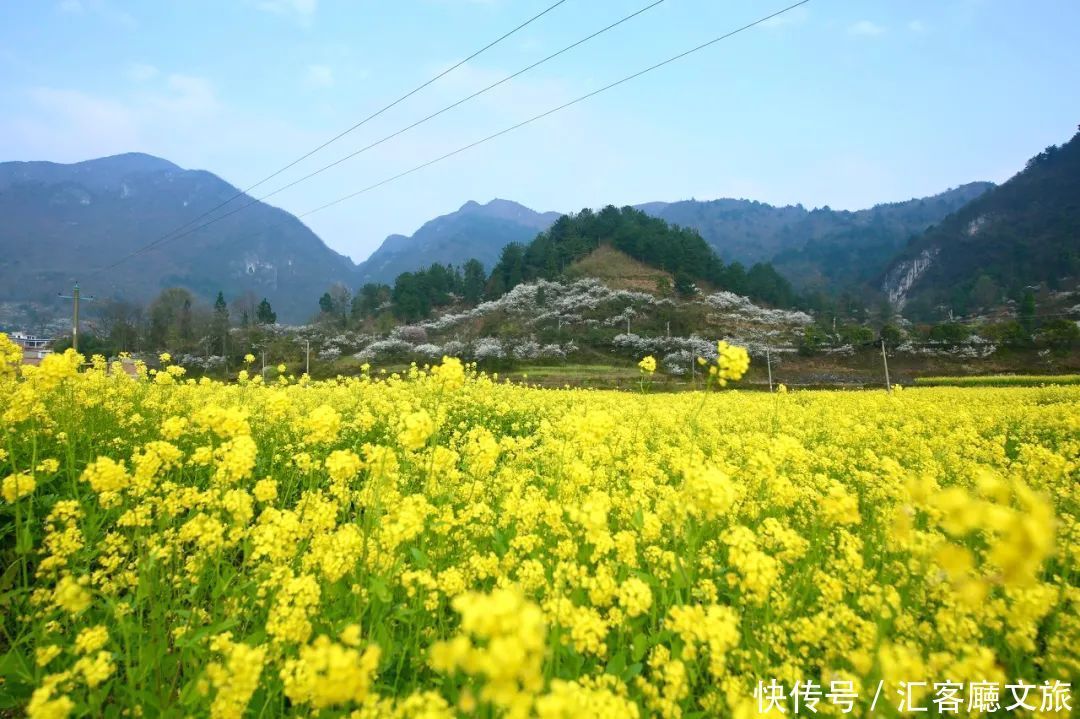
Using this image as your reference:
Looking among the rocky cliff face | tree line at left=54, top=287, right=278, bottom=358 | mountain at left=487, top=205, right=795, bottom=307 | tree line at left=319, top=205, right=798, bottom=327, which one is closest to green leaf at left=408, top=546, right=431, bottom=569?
tree line at left=54, top=287, right=278, bottom=358

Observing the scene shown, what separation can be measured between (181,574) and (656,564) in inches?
146

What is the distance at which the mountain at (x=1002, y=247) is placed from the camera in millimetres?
77688

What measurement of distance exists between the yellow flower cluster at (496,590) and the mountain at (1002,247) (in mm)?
93426

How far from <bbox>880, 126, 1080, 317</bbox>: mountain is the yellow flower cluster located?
93.4 meters

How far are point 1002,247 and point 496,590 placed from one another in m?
129

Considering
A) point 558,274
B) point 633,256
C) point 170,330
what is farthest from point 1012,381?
point 170,330

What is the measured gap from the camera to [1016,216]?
102000 mm

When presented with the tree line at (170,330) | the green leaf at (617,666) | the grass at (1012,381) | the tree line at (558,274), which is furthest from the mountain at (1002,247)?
the tree line at (170,330)

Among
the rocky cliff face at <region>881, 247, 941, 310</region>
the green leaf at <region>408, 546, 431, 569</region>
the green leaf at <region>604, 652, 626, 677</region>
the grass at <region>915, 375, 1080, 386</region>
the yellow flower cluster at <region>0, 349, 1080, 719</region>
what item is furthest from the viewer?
the rocky cliff face at <region>881, 247, 941, 310</region>

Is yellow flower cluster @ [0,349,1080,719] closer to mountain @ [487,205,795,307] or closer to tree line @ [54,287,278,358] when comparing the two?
tree line @ [54,287,278,358]

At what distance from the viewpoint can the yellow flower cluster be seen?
178 cm

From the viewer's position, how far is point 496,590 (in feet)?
6.50

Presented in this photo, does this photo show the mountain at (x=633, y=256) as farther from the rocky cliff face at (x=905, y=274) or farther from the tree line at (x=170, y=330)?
the rocky cliff face at (x=905, y=274)

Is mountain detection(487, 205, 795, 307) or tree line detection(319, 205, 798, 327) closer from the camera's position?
tree line detection(319, 205, 798, 327)
